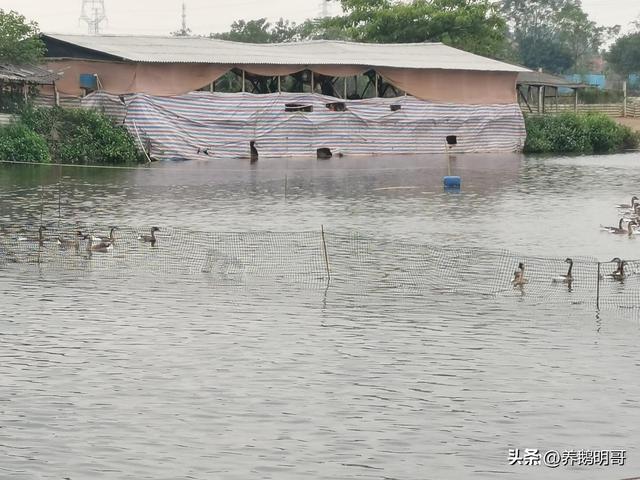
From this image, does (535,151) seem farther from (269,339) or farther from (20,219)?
(269,339)

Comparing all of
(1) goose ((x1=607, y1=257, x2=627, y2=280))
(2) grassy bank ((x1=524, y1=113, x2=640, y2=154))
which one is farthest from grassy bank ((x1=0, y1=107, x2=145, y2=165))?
(1) goose ((x1=607, y1=257, x2=627, y2=280))

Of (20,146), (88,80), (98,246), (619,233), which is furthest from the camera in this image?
(88,80)

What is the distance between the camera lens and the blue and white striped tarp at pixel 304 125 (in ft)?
201

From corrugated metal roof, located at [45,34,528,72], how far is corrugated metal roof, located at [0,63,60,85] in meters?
3.30

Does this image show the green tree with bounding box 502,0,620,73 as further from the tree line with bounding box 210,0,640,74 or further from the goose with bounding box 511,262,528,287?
the goose with bounding box 511,262,528,287

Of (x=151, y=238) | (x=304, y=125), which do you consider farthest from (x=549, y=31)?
(x=151, y=238)

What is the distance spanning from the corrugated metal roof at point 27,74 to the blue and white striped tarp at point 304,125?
3225mm

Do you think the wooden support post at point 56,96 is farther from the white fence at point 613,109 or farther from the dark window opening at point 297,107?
the white fence at point 613,109

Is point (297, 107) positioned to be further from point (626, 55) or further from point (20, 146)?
point (626, 55)

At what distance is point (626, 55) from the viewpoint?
133125 millimetres

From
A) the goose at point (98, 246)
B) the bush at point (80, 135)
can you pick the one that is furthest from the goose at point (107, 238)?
the bush at point (80, 135)

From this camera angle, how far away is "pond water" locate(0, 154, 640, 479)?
1538cm

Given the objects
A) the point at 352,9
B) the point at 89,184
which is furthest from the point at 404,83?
the point at 89,184

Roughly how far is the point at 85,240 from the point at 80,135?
2789 centimetres
